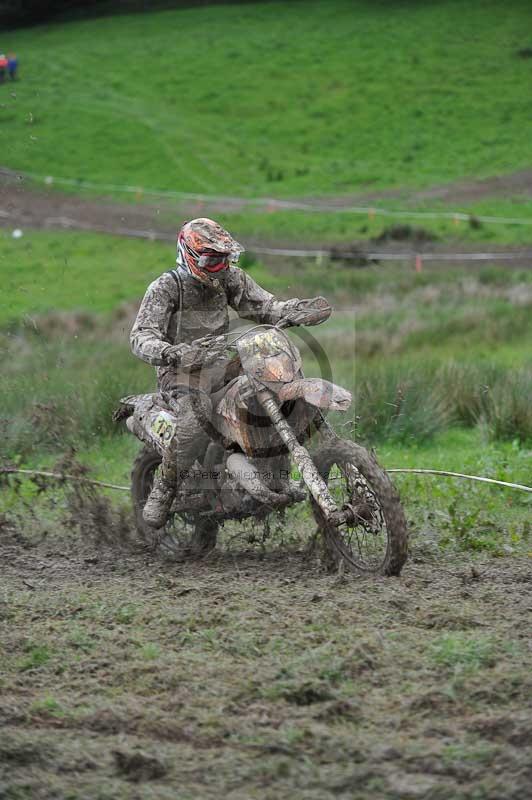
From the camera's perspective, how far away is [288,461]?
7.21 m

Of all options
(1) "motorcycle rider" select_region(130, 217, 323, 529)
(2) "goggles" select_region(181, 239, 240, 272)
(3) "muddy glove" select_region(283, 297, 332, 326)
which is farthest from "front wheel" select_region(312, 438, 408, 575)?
(2) "goggles" select_region(181, 239, 240, 272)

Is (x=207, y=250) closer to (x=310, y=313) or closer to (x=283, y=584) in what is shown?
(x=310, y=313)

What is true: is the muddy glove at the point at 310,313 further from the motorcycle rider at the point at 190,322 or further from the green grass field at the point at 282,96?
the green grass field at the point at 282,96

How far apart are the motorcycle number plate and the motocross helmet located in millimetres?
895

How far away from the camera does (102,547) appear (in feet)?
27.8

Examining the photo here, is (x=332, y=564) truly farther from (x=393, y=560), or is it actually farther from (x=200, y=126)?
(x=200, y=126)

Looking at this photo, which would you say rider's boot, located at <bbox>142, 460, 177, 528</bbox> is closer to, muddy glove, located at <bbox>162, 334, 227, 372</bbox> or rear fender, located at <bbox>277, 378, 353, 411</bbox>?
muddy glove, located at <bbox>162, 334, 227, 372</bbox>

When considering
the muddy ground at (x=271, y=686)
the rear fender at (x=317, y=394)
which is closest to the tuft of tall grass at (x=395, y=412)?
the muddy ground at (x=271, y=686)

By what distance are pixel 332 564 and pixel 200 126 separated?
128 ft

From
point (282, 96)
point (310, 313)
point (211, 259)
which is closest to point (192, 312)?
point (211, 259)

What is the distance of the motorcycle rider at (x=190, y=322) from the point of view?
7.21 metres

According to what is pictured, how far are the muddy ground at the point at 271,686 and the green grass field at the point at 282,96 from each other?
104 feet

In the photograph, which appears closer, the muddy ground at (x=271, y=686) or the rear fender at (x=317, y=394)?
the muddy ground at (x=271, y=686)

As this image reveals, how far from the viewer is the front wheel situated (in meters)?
6.42
